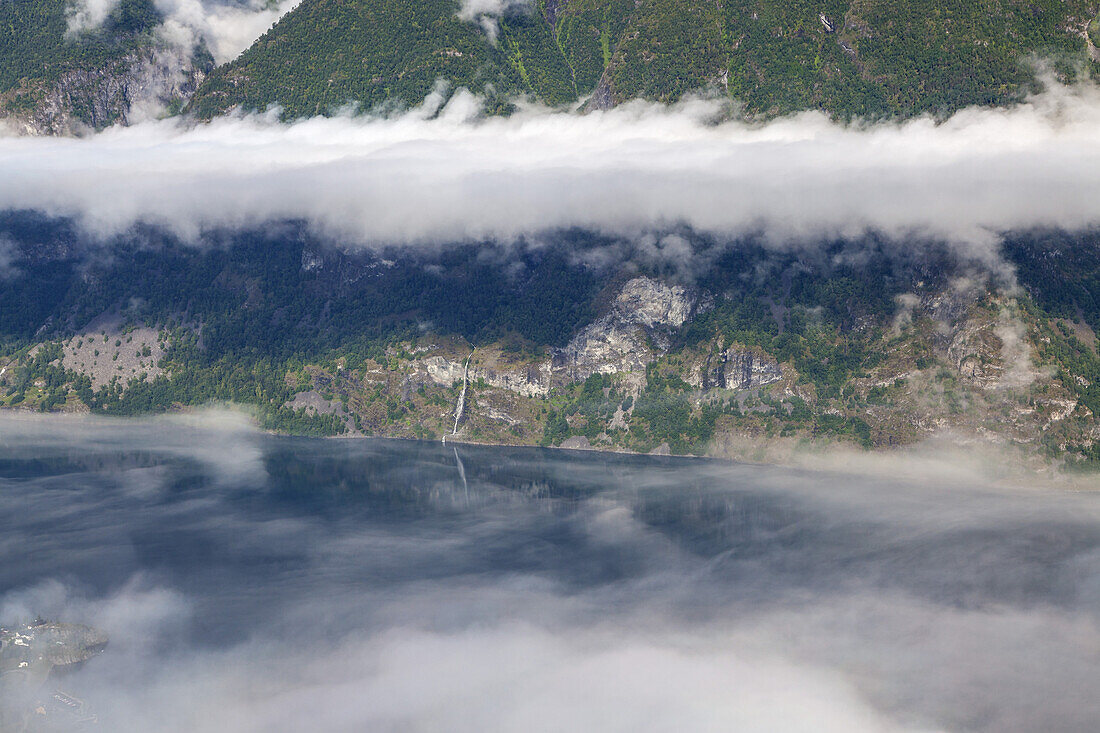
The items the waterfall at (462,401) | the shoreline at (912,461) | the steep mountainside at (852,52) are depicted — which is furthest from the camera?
the steep mountainside at (852,52)

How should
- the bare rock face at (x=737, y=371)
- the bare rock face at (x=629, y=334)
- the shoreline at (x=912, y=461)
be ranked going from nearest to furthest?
1. the shoreline at (x=912, y=461)
2. the bare rock face at (x=737, y=371)
3. the bare rock face at (x=629, y=334)

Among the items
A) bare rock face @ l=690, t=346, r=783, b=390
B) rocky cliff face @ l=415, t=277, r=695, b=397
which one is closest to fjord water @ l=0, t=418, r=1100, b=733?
bare rock face @ l=690, t=346, r=783, b=390

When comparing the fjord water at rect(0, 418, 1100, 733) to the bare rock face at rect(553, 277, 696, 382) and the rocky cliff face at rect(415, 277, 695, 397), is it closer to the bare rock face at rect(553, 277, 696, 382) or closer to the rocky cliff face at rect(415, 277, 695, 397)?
the rocky cliff face at rect(415, 277, 695, 397)

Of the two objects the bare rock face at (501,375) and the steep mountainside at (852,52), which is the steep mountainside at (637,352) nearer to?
the bare rock face at (501,375)

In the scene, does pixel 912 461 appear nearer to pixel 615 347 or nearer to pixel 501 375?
pixel 615 347

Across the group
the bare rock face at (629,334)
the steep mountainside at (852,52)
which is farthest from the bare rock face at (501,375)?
the steep mountainside at (852,52)

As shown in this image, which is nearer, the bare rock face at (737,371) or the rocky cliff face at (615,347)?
the bare rock face at (737,371)

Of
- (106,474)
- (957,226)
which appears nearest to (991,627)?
(957,226)

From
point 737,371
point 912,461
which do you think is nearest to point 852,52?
point 737,371
